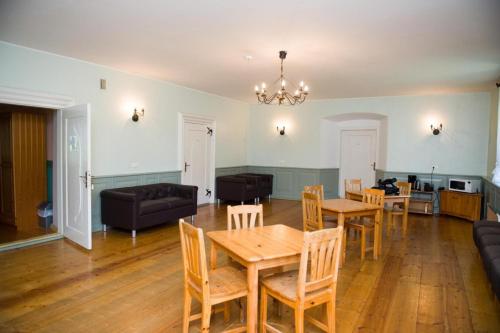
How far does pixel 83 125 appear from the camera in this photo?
4.41m

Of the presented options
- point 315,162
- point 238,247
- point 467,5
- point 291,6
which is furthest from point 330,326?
point 315,162

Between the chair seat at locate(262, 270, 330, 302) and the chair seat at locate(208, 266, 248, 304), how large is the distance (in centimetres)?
20

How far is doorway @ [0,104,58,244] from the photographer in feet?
18.3

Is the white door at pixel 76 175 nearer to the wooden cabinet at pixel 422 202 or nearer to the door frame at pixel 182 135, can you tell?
the door frame at pixel 182 135

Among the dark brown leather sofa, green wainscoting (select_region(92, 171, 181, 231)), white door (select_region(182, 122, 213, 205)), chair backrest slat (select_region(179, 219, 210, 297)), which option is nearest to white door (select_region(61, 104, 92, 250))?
green wainscoting (select_region(92, 171, 181, 231))

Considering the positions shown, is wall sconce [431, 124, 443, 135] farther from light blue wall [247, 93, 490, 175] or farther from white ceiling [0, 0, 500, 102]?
white ceiling [0, 0, 500, 102]

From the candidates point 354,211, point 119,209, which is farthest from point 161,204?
point 354,211

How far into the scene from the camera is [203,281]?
221 cm

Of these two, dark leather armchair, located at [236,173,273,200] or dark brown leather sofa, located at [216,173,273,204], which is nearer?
dark brown leather sofa, located at [216,173,273,204]

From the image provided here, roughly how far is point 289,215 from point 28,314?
507 centimetres

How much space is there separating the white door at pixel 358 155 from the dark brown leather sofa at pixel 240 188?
102 inches

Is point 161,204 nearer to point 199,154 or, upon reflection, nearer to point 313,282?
point 199,154

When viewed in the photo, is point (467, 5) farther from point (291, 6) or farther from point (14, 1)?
point (14, 1)

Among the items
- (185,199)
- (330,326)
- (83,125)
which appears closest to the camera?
(330,326)
